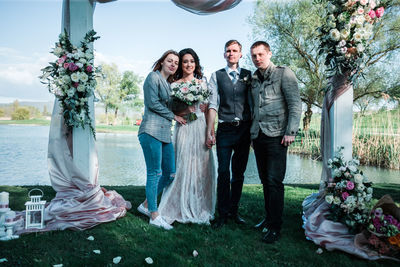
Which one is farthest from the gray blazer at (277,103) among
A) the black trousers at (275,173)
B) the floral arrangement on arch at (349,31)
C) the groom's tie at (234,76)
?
the floral arrangement on arch at (349,31)

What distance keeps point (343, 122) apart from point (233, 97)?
124 centimetres

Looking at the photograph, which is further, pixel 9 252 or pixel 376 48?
pixel 376 48

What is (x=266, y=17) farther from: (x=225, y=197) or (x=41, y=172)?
(x=225, y=197)

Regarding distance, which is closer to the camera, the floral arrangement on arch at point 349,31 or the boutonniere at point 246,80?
the floral arrangement on arch at point 349,31

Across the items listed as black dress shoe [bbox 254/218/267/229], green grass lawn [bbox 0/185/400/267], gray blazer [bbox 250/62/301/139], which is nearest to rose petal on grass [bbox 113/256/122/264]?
green grass lawn [bbox 0/185/400/267]

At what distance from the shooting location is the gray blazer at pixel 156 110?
325cm

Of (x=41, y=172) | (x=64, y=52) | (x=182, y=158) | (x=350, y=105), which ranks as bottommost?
(x=41, y=172)

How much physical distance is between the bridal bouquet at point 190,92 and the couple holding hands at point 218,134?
0.04 ft

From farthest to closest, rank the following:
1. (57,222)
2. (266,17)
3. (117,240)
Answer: (266,17)
(57,222)
(117,240)

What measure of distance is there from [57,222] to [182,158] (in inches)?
60.1

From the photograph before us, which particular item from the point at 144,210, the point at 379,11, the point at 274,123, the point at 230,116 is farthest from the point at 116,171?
the point at 379,11

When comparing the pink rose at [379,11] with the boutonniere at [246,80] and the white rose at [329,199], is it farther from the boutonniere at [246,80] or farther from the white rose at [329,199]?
the white rose at [329,199]

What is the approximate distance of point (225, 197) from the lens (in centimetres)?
342

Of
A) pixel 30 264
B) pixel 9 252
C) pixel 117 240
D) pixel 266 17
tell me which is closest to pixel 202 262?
pixel 117 240
